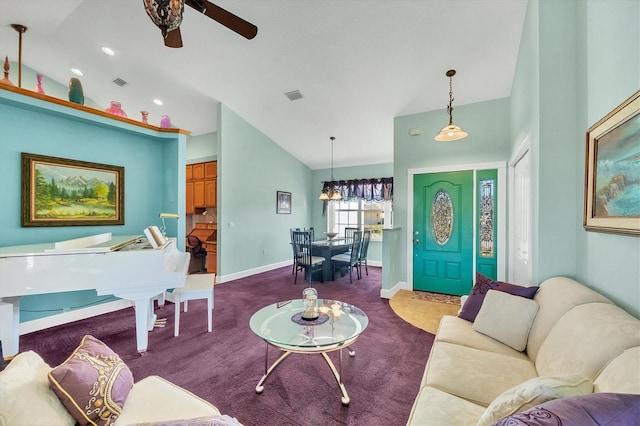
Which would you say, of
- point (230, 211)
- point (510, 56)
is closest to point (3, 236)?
point (230, 211)

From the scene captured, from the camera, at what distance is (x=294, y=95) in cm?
421

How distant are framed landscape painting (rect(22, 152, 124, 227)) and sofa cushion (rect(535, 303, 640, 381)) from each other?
4.40m

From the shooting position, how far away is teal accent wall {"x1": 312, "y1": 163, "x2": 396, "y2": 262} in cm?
648

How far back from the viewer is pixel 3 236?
105 inches

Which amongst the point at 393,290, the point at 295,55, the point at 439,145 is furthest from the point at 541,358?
the point at 295,55

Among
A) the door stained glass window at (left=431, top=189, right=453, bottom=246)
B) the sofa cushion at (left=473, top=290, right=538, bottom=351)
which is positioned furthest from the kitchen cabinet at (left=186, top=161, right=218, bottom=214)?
the sofa cushion at (left=473, top=290, right=538, bottom=351)

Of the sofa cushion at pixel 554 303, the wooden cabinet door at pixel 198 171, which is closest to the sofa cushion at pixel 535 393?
the sofa cushion at pixel 554 303

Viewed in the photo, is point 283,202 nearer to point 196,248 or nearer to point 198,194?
point 198,194

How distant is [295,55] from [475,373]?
3662mm

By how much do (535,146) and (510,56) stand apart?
5.32ft

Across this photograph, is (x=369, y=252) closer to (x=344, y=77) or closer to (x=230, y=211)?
(x=230, y=211)

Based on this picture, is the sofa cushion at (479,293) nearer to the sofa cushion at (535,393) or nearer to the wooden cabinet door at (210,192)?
the sofa cushion at (535,393)

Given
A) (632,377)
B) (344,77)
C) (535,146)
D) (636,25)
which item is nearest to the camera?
(632,377)

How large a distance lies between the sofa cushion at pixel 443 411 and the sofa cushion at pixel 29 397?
4.23ft
